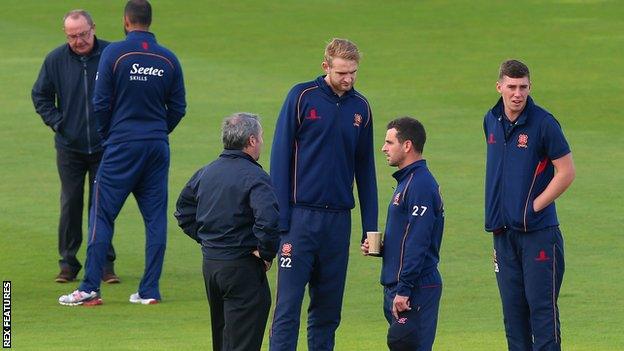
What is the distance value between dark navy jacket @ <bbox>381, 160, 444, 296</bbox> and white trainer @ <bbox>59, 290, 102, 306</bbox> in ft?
11.9

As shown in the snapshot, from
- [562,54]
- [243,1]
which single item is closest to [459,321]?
[562,54]

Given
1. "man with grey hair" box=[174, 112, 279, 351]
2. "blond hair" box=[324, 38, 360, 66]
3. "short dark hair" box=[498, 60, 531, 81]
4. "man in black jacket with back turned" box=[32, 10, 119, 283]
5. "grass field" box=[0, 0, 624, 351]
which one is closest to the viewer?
"man with grey hair" box=[174, 112, 279, 351]

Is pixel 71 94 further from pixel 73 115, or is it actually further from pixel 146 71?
pixel 146 71

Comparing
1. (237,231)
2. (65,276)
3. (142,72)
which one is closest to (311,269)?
(237,231)

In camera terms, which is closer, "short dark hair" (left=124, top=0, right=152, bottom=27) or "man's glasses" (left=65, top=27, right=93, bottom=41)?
"short dark hair" (left=124, top=0, right=152, bottom=27)

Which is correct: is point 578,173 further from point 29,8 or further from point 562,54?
point 29,8

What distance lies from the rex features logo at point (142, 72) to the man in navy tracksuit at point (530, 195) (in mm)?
3529

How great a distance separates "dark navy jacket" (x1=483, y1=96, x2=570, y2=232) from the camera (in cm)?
914

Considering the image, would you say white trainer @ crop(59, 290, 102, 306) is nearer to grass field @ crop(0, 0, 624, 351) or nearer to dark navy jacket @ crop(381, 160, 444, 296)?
grass field @ crop(0, 0, 624, 351)

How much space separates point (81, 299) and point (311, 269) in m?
3.02

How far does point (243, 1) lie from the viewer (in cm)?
3166

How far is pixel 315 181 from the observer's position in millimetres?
9383

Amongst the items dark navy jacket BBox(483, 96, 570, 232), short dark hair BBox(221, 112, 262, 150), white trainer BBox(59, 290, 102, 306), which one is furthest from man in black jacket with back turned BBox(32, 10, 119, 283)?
dark navy jacket BBox(483, 96, 570, 232)

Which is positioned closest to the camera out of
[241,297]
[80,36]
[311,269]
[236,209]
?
[236,209]
